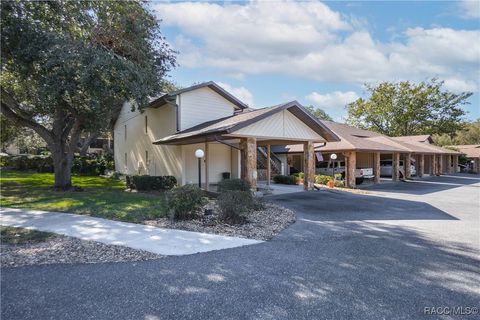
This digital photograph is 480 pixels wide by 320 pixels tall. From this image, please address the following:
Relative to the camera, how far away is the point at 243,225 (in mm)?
8367

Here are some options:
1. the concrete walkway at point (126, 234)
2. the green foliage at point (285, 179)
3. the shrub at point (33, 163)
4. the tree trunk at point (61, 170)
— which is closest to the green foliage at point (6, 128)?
the shrub at point (33, 163)

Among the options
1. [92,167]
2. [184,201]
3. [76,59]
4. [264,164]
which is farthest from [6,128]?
[184,201]

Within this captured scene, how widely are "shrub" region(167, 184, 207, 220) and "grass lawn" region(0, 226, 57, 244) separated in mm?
2884

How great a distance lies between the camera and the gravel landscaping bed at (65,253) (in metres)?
5.52

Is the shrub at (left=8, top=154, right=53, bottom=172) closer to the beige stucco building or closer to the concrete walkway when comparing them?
the beige stucco building

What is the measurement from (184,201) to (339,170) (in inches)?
750

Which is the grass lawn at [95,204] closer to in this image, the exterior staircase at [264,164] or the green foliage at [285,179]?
the green foliage at [285,179]

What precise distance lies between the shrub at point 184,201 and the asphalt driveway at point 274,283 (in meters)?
2.82

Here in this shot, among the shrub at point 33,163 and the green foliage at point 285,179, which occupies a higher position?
the shrub at point 33,163

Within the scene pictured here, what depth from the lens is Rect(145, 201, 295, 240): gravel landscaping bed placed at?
7.61 metres

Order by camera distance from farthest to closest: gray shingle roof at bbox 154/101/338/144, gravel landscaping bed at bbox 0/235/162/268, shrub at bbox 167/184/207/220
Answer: gray shingle roof at bbox 154/101/338/144
shrub at bbox 167/184/207/220
gravel landscaping bed at bbox 0/235/162/268

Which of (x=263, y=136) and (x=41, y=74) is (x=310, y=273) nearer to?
(x=263, y=136)

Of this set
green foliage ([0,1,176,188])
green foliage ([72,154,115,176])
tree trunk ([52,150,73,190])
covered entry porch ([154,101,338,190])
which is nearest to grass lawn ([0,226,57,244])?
green foliage ([0,1,176,188])

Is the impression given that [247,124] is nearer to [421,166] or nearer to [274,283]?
[274,283]
